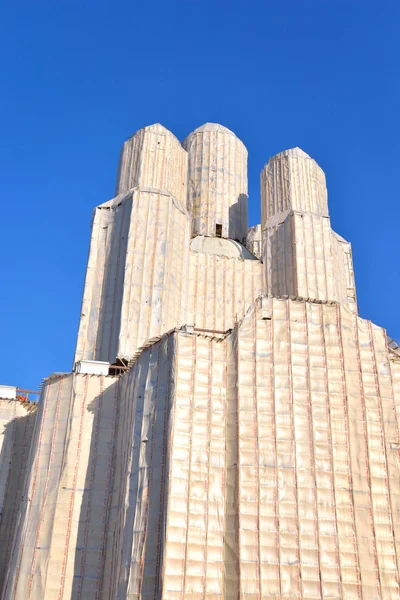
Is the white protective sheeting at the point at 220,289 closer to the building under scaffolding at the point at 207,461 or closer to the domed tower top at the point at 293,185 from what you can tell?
the domed tower top at the point at 293,185

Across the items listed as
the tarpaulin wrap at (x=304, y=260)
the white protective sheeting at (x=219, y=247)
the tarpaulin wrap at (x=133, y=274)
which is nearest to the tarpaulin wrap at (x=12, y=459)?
the tarpaulin wrap at (x=133, y=274)

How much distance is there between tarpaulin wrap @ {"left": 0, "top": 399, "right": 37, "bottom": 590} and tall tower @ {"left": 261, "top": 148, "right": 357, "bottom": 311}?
16.4 m

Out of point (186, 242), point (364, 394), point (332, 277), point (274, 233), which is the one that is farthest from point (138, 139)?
point (364, 394)

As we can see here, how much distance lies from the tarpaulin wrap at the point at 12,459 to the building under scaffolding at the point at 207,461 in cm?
7

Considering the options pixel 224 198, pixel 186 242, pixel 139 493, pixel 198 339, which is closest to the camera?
pixel 139 493

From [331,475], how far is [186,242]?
17446 millimetres

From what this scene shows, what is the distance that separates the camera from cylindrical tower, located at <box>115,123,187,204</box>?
3850cm

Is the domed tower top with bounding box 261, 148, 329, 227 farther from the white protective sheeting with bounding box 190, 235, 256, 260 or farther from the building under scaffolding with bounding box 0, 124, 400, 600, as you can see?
the building under scaffolding with bounding box 0, 124, 400, 600

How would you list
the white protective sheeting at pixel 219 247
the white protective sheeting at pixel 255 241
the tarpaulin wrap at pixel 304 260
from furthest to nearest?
the white protective sheeting at pixel 255 241 → the white protective sheeting at pixel 219 247 → the tarpaulin wrap at pixel 304 260

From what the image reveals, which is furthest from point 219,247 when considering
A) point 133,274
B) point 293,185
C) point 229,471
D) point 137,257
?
point 229,471

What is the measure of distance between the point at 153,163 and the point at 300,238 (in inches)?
385

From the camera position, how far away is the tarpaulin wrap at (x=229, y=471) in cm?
2298

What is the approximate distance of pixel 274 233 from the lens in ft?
139

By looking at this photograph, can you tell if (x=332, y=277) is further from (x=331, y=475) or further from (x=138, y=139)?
(x=331, y=475)
